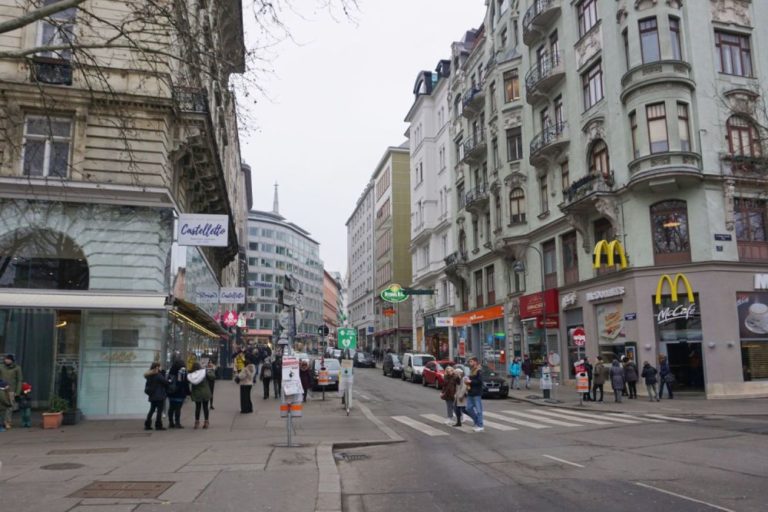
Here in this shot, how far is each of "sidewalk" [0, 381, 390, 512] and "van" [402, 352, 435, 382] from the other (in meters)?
19.3

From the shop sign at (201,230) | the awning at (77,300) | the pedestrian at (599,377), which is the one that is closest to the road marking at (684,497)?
the shop sign at (201,230)

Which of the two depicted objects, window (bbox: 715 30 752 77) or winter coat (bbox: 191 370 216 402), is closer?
winter coat (bbox: 191 370 216 402)

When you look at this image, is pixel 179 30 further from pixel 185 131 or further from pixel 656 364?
pixel 656 364

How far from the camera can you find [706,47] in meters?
26.3

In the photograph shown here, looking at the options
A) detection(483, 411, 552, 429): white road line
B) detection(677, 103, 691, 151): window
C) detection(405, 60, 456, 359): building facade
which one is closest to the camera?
detection(483, 411, 552, 429): white road line

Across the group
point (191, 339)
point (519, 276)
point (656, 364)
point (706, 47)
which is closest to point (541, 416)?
point (656, 364)

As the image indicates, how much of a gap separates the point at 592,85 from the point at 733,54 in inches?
230

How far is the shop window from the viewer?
25.5 meters

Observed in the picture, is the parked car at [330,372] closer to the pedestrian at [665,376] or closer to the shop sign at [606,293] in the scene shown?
the shop sign at [606,293]

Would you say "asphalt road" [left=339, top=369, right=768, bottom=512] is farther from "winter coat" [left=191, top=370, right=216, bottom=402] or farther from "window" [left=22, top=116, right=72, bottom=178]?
"window" [left=22, top=116, right=72, bottom=178]

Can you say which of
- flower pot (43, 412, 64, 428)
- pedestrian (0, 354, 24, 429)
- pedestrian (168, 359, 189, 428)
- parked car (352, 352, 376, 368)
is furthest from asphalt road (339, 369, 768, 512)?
parked car (352, 352, 376, 368)

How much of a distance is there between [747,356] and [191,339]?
2244cm

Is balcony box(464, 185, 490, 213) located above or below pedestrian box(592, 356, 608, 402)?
above

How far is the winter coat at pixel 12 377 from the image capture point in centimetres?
1506
